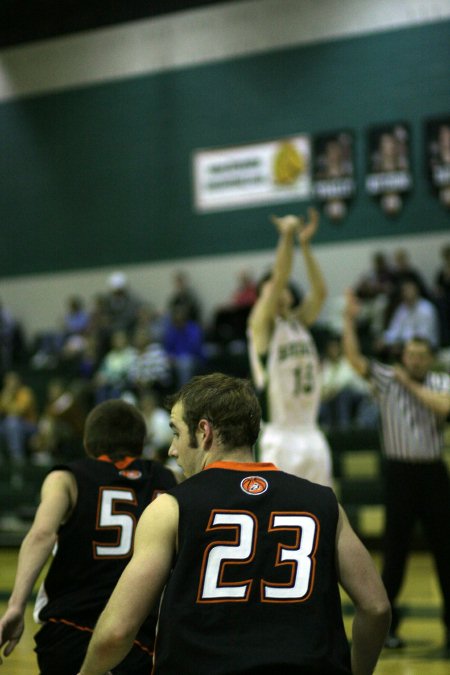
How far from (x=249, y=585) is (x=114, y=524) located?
1203 millimetres

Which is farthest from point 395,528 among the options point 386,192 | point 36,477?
point 386,192

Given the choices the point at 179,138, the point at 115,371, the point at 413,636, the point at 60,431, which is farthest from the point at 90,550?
the point at 179,138

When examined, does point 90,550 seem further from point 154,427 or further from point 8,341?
point 8,341

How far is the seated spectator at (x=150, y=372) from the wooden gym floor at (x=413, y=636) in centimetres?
552

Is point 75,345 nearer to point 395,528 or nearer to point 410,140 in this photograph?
point 410,140

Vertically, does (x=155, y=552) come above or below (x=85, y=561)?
above

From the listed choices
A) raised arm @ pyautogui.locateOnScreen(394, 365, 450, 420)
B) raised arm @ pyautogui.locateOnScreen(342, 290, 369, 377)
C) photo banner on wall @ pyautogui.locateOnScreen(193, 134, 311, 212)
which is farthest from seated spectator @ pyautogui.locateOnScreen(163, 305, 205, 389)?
raised arm @ pyautogui.locateOnScreen(394, 365, 450, 420)

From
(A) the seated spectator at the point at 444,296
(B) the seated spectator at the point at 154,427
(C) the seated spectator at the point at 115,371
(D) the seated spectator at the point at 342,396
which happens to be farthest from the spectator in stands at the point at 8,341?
(A) the seated spectator at the point at 444,296

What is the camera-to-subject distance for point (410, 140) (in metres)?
16.7

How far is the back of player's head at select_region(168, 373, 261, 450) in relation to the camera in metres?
2.58

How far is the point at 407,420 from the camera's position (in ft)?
21.1

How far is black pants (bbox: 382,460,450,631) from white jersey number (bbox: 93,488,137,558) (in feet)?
10.00

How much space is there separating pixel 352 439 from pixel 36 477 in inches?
165

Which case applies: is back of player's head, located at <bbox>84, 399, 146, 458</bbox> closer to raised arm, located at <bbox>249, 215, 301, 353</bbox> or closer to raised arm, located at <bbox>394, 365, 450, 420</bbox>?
raised arm, located at <bbox>249, 215, 301, 353</bbox>
